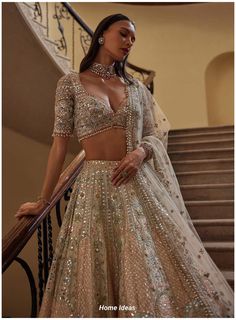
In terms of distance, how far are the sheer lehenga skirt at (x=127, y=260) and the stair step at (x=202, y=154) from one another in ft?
8.02

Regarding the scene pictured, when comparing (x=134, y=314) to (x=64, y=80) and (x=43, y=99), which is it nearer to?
(x=64, y=80)

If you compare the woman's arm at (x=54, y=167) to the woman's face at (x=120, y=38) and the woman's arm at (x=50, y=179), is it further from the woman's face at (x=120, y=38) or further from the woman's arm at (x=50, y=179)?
the woman's face at (x=120, y=38)

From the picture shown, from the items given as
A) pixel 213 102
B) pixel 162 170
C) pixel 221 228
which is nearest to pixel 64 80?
pixel 162 170

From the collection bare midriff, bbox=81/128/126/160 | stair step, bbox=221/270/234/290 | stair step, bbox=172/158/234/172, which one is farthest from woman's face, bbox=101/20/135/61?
stair step, bbox=172/158/234/172

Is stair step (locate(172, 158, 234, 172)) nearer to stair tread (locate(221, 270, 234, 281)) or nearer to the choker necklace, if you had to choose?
stair tread (locate(221, 270, 234, 281))

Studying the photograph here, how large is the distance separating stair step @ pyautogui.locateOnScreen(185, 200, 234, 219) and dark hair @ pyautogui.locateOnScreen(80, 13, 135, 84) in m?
1.50

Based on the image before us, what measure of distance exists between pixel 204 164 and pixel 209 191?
60 centimetres

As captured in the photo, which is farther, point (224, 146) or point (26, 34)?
point (224, 146)

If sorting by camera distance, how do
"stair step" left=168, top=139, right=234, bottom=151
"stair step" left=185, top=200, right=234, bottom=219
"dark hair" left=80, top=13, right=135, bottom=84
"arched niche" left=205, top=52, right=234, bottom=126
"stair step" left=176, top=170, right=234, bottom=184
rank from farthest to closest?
"arched niche" left=205, top=52, right=234, bottom=126, "stair step" left=168, top=139, right=234, bottom=151, "stair step" left=176, top=170, right=234, bottom=184, "stair step" left=185, top=200, right=234, bottom=219, "dark hair" left=80, top=13, right=135, bottom=84

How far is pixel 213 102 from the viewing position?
299 inches

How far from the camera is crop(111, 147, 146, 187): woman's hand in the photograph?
1550 millimetres

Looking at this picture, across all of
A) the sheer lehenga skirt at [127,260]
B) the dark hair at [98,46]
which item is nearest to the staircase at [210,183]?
the sheer lehenga skirt at [127,260]

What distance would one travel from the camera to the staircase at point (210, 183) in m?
2.50

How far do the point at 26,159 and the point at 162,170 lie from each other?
10.8 feet
